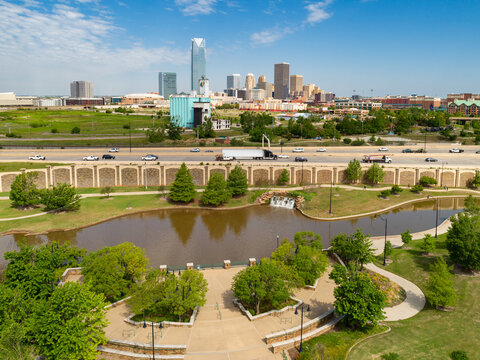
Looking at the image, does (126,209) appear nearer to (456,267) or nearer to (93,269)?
(93,269)

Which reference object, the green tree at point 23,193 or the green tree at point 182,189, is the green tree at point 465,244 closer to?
the green tree at point 182,189

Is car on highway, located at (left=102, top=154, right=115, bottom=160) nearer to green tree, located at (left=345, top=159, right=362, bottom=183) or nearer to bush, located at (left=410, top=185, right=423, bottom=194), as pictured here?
green tree, located at (left=345, top=159, right=362, bottom=183)

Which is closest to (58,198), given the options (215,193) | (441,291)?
(215,193)

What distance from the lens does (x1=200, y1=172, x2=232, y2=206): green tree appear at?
185 feet

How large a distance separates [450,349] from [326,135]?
92.6 m

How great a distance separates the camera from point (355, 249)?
33.9 metres

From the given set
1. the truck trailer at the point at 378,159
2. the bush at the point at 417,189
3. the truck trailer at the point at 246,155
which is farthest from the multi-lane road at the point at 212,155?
the bush at the point at 417,189

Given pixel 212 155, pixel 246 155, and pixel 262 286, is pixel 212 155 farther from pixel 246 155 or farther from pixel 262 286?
pixel 262 286

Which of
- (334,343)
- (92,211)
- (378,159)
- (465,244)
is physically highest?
(378,159)

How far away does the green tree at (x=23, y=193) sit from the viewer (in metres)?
51.6

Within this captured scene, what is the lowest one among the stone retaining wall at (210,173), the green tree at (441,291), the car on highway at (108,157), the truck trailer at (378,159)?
the green tree at (441,291)

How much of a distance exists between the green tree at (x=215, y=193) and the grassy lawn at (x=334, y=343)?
32.3m

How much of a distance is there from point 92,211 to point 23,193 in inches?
358

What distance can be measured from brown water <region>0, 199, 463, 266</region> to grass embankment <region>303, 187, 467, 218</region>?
1.83 metres
